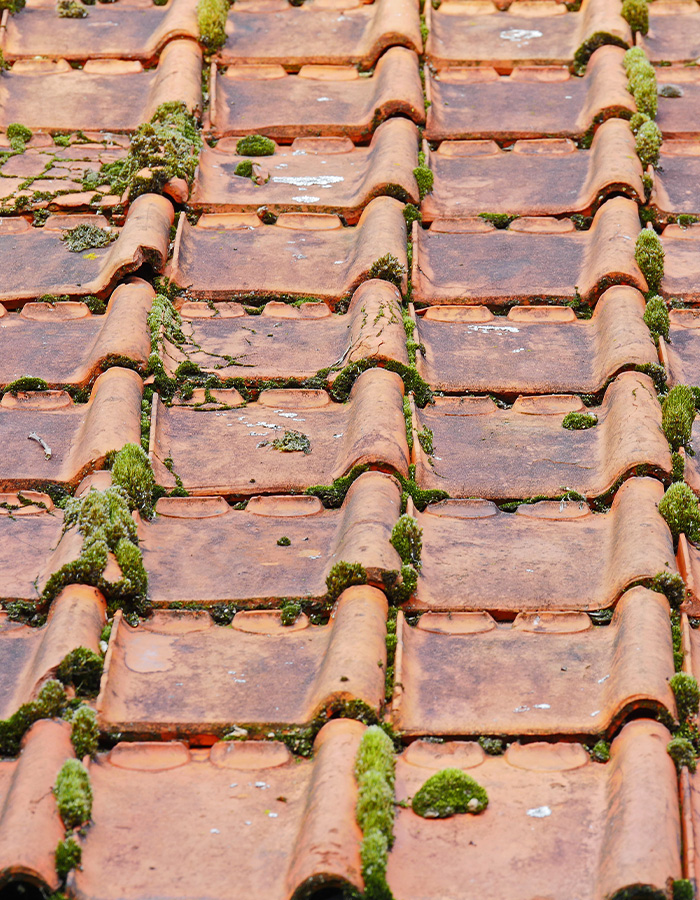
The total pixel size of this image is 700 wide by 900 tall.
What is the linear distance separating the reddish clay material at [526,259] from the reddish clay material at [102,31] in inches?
95.9

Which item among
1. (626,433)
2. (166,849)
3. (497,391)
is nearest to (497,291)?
(497,391)

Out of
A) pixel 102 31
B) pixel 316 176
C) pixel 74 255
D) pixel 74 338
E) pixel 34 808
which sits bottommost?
pixel 34 808

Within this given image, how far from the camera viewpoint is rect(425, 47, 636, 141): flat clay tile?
6.57m

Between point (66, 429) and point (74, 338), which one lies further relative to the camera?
point (74, 338)

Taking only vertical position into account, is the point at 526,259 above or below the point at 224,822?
above

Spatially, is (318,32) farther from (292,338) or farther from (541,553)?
(541,553)

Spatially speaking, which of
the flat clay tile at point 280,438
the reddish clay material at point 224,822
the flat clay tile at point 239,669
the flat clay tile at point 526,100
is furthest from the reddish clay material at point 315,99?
the reddish clay material at point 224,822

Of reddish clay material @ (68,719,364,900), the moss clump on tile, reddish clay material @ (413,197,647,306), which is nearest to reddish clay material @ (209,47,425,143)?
reddish clay material @ (413,197,647,306)

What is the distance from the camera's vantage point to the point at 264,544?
4336 millimetres

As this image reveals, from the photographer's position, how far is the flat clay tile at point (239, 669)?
12.0ft

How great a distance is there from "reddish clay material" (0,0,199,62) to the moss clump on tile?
5.20 metres

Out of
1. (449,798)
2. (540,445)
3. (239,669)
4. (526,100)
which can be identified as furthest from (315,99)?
(449,798)

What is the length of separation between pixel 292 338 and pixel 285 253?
2.29 ft

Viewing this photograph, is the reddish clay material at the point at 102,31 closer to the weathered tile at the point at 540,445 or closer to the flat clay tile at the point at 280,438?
the flat clay tile at the point at 280,438
